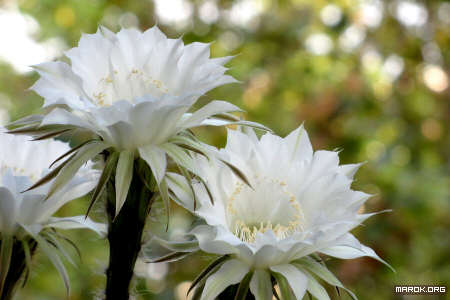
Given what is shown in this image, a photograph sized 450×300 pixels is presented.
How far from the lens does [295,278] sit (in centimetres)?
54

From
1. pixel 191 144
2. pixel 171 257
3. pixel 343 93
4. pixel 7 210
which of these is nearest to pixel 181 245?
pixel 171 257

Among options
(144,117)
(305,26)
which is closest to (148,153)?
(144,117)

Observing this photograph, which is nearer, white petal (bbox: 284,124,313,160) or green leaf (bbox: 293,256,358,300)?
green leaf (bbox: 293,256,358,300)

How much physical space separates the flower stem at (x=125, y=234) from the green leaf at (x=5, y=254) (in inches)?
4.7

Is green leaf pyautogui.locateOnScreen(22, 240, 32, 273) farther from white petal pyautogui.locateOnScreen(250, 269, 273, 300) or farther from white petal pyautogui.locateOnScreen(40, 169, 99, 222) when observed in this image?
white petal pyautogui.locateOnScreen(250, 269, 273, 300)

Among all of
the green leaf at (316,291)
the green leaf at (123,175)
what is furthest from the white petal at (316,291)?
the green leaf at (123,175)

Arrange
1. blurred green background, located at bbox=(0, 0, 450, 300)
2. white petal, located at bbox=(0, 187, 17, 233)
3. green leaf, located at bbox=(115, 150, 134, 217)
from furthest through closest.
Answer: blurred green background, located at bbox=(0, 0, 450, 300) → white petal, located at bbox=(0, 187, 17, 233) → green leaf, located at bbox=(115, 150, 134, 217)

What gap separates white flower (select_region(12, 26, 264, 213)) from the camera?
0.54 metres

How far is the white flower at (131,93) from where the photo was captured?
0.54 m

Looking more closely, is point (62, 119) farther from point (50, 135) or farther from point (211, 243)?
point (211, 243)

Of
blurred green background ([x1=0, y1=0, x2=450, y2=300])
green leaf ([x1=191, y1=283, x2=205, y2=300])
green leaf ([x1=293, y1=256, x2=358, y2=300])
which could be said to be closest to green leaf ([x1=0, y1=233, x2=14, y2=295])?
green leaf ([x1=191, y1=283, x2=205, y2=300])

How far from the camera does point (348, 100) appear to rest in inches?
95.7

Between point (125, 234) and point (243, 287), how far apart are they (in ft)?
0.48

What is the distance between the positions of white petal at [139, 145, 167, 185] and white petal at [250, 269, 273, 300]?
0.16 meters
